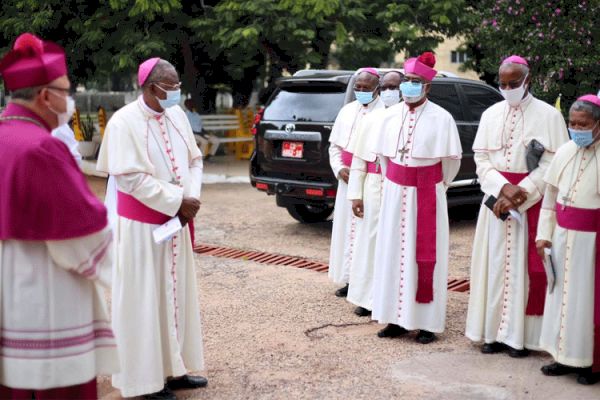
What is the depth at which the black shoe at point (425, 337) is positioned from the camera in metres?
6.52

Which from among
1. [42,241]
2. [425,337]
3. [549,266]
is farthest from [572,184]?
[42,241]

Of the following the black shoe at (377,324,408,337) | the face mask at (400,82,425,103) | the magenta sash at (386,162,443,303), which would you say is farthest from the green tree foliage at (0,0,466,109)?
the black shoe at (377,324,408,337)

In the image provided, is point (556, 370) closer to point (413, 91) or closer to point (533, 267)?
point (533, 267)

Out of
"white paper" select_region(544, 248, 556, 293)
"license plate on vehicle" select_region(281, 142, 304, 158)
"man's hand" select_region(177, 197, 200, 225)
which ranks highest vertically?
"man's hand" select_region(177, 197, 200, 225)

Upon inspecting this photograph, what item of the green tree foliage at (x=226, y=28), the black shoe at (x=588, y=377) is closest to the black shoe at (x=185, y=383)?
the black shoe at (x=588, y=377)

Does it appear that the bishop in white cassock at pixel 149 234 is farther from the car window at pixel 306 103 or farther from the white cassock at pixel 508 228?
the car window at pixel 306 103

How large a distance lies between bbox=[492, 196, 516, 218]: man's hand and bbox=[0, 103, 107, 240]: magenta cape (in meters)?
3.52

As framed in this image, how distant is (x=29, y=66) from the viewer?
3.54 m

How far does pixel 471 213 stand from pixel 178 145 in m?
8.00

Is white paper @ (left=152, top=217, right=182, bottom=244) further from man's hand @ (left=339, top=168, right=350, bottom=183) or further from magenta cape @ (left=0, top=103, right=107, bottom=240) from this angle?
man's hand @ (left=339, top=168, right=350, bottom=183)

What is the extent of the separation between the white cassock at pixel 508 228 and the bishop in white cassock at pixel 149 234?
2357mm

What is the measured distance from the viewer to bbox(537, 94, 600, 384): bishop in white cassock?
5414mm

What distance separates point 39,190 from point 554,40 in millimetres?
10814

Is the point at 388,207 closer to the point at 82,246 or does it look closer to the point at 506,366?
the point at 506,366
